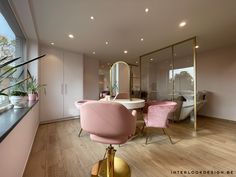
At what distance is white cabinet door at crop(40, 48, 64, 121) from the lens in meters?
3.98

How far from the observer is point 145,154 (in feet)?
7.11

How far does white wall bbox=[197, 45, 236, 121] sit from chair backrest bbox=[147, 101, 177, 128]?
126 inches

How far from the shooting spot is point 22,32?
9.83 feet

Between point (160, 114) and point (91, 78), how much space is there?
153 inches

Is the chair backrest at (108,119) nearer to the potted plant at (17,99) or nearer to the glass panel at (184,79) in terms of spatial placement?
the potted plant at (17,99)

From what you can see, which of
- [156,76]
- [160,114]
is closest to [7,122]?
[160,114]

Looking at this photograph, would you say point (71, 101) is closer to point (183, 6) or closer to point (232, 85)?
point (183, 6)

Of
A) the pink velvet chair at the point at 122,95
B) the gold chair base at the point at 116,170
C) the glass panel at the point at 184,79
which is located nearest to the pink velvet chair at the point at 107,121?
the gold chair base at the point at 116,170

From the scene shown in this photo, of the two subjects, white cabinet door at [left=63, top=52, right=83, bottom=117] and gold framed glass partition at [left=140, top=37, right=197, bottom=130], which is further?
white cabinet door at [left=63, top=52, right=83, bottom=117]

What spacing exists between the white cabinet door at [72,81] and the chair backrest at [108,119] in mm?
3412

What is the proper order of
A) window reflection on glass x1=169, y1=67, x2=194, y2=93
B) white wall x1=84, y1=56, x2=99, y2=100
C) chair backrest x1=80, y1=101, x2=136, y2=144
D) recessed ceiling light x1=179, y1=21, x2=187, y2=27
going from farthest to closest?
white wall x1=84, y1=56, x2=99, y2=100 < window reflection on glass x1=169, y1=67, x2=194, y2=93 < recessed ceiling light x1=179, y1=21, x2=187, y2=27 < chair backrest x1=80, y1=101, x2=136, y2=144

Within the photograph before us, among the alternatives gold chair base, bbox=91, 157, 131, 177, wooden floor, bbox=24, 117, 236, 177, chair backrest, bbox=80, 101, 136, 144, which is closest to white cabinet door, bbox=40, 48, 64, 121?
wooden floor, bbox=24, 117, 236, 177

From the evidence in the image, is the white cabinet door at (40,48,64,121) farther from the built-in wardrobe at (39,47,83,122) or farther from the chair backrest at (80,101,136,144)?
the chair backrest at (80,101,136,144)

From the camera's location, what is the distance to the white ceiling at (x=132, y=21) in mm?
2137
